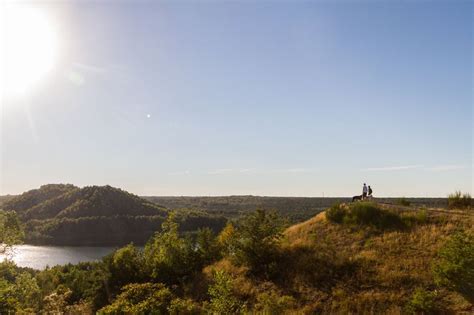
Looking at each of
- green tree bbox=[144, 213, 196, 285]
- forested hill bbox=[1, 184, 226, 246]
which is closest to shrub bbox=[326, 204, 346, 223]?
green tree bbox=[144, 213, 196, 285]

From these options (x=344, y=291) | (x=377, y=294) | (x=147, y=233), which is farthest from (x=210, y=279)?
(x=147, y=233)

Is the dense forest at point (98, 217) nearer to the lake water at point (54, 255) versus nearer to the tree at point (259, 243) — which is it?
the lake water at point (54, 255)

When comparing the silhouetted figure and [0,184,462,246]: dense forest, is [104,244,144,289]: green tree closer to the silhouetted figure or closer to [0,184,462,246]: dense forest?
the silhouetted figure

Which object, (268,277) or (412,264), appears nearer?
(412,264)

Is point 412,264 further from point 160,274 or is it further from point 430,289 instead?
point 160,274

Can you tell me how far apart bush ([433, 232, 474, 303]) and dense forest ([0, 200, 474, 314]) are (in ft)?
0.12

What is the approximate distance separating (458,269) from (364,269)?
559 cm

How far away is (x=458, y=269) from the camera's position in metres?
14.2

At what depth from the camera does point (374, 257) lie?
66.1 ft

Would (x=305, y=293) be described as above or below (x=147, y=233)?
above

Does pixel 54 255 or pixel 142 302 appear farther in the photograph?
pixel 54 255

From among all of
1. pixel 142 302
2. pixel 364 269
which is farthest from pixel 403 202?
pixel 142 302

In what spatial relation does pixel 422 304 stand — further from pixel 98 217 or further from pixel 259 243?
pixel 98 217

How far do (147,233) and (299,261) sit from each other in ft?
385
